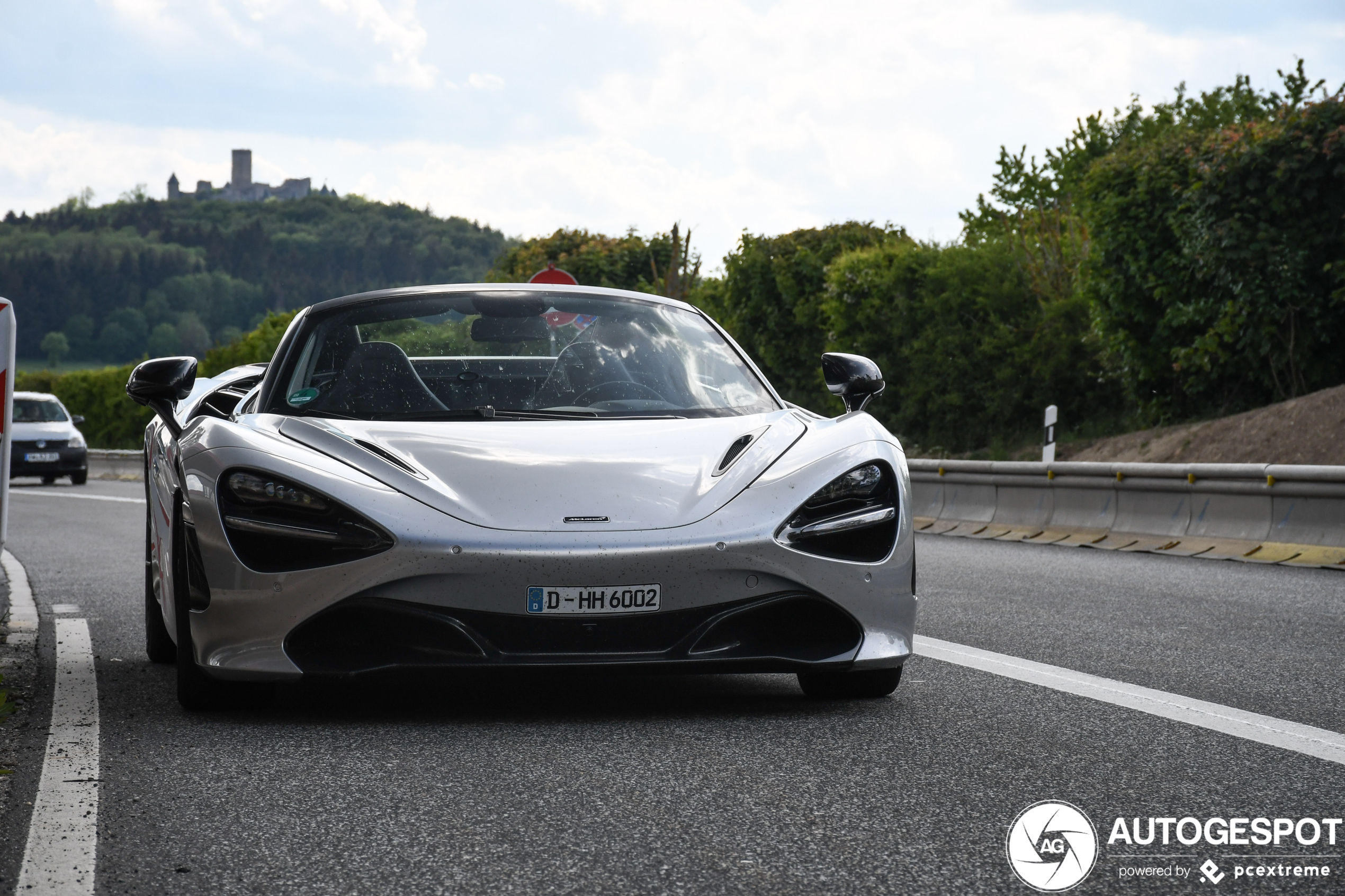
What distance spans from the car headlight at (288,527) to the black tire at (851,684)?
1.51m

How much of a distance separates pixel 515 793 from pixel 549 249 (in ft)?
208

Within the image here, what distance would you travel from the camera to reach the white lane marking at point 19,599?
7898 mm

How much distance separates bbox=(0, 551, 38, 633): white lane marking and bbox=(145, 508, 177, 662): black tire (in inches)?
50.6

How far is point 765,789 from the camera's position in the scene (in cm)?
406

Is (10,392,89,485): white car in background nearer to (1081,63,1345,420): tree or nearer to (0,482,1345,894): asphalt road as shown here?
(1081,63,1345,420): tree

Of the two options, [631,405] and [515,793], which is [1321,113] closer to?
[631,405]

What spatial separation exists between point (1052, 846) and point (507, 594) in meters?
1.80

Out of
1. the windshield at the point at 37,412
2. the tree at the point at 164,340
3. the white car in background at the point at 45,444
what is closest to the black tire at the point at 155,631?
the white car in background at the point at 45,444

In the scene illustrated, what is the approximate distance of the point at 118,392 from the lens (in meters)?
64.3

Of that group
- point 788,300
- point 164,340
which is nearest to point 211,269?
point 164,340

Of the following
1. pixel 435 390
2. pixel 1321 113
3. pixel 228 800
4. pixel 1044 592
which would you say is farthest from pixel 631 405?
pixel 1321 113

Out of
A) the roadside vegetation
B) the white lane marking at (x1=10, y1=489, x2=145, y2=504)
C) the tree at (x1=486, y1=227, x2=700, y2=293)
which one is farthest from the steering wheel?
the tree at (x1=486, y1=227, x2=700, y2=293)

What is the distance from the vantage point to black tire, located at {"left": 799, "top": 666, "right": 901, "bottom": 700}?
5.32 meters

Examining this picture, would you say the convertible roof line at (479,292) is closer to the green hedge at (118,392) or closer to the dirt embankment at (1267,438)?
the dirt embankment at (1267,438)
